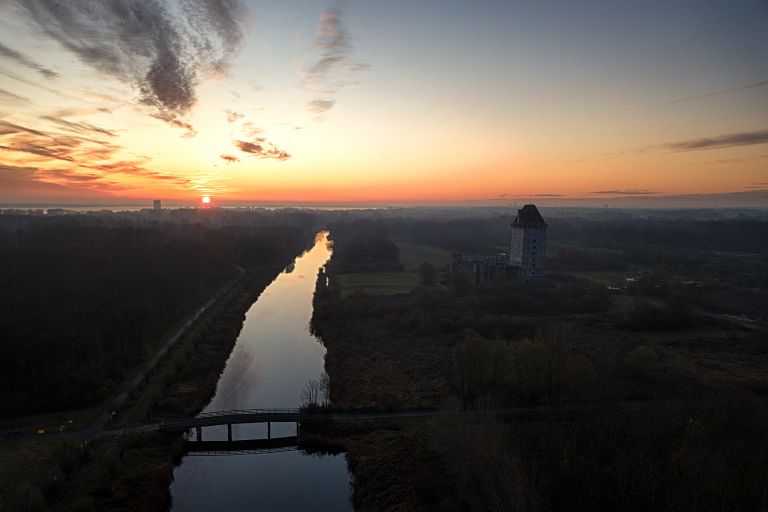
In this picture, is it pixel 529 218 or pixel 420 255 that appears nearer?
pixel 529 218

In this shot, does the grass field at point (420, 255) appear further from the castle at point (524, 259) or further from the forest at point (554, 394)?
the forest at point (554, 394)

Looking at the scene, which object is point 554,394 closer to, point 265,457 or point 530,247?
point 265,457

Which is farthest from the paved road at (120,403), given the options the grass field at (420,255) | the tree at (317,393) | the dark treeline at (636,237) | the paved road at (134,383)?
the dark treeline at (636,237)

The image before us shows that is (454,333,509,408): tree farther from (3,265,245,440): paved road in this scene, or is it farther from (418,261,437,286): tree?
(418,261,437,286): tree

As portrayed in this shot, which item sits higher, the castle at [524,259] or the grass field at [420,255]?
the castle at [524,259]

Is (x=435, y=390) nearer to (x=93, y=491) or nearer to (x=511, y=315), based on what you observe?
(x=93, y=491)

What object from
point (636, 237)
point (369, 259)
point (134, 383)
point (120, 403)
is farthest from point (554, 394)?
point (636, 237)
